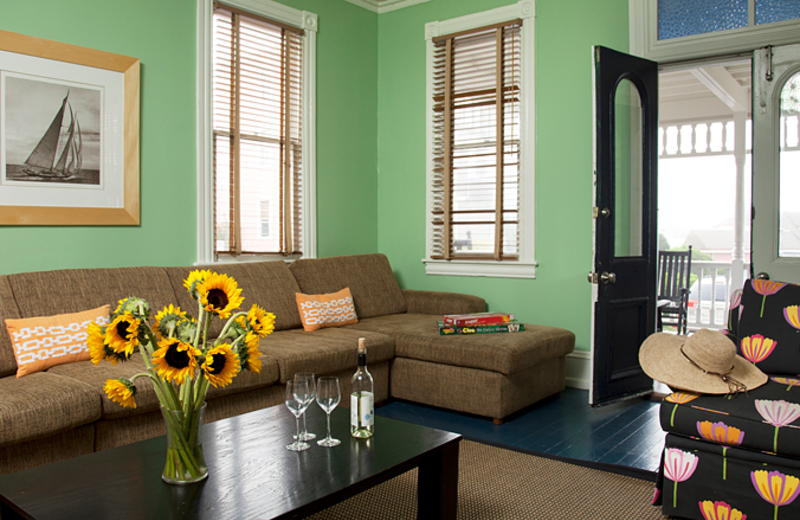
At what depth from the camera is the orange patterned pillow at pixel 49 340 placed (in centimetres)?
260

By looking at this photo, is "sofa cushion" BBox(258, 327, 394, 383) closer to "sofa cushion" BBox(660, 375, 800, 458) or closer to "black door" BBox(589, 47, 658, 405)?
"black door" BBox(589, 47, 658, 405)

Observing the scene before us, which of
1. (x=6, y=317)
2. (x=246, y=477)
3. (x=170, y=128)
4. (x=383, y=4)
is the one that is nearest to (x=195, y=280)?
(x=246, y=477)

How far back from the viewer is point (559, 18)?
4223 millimetres

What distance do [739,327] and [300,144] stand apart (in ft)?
10.2

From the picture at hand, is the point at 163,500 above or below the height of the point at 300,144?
below

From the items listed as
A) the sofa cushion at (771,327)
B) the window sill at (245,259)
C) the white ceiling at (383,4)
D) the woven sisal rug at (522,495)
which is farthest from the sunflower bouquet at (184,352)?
the white ceiling at (383,4)

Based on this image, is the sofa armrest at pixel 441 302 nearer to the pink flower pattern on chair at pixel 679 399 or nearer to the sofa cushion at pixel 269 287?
the sofa cushion at pixel 269 287

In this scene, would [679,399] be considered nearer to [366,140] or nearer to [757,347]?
[757,347]

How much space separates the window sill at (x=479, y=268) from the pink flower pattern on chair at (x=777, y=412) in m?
2.29

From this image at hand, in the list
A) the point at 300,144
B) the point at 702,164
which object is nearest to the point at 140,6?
the point at 300,144

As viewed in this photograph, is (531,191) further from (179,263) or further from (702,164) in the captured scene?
(702,164)

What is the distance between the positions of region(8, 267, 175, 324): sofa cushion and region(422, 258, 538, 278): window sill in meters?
2.13

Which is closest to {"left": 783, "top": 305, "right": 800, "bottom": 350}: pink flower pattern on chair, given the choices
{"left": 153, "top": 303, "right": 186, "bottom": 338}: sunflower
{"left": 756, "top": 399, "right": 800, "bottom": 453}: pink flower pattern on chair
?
{"left": 756, "top": 399, "right": 800, "bottom": 453}: pink flower pattern on chair

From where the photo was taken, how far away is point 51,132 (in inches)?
125
